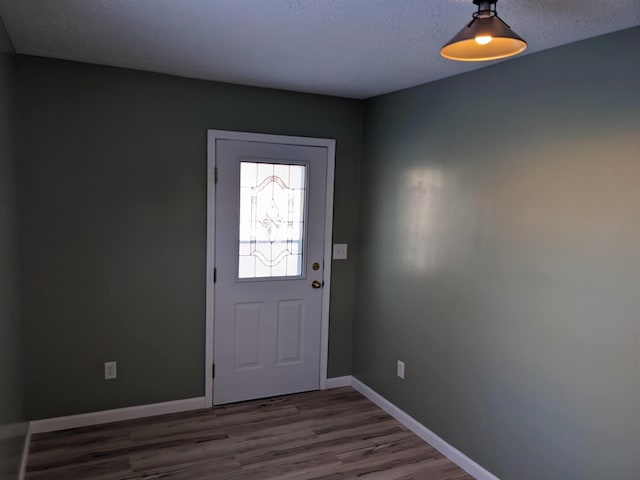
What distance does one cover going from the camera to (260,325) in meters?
3.85

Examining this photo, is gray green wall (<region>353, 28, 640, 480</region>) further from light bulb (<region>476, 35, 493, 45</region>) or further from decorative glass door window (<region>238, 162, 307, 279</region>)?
light bulb (<region>476, 35, 493, 45</region>)

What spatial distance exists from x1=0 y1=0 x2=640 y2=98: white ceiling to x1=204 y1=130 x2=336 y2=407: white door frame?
1.63 feet

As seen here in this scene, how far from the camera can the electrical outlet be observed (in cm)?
336

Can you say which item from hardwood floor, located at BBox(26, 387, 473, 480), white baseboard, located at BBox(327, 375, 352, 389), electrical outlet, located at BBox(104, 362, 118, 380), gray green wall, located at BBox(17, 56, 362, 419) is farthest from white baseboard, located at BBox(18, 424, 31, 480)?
white baseboard, located at BBox(327, 375, 352, 389)

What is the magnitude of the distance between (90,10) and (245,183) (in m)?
1.68

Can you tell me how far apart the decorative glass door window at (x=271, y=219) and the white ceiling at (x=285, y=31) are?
76cm

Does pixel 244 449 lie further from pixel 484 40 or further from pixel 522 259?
pixel 484 40

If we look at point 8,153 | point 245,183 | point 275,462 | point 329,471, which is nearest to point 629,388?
point 329,471

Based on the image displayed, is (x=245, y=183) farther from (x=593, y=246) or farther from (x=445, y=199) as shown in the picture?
(x=593, y=246)

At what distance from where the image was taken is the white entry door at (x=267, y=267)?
364 centimetres

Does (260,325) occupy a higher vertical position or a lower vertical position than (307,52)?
lower

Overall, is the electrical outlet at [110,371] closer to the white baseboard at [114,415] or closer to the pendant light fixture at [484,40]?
the white baseboard at [114,415]

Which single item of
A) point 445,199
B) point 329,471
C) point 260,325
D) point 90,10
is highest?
point 90,10

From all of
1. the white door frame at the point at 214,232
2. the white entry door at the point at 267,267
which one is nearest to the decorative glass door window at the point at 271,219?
the white entry door at the point at 267,267
